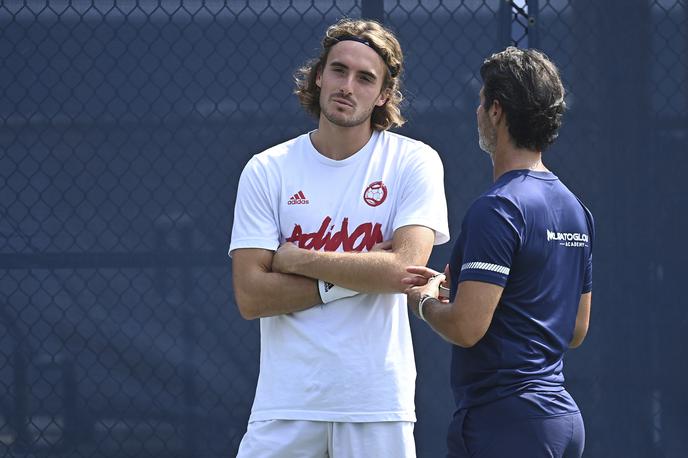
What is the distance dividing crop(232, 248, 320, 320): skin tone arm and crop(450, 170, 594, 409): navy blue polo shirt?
18.1 inches

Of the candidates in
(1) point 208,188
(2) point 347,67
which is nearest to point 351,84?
(2) point 347,67

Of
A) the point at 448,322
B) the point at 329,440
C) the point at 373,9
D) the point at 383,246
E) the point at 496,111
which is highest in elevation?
Answer: the point at 373,9

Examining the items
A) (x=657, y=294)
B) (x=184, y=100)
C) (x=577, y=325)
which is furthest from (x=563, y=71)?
(x=577, y=325)

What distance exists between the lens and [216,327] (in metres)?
3.82

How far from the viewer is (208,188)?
3.87 m

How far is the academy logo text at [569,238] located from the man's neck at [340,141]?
2.28 ft

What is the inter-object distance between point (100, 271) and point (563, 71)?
6.54 ft

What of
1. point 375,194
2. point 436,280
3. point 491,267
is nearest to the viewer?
point 491,267

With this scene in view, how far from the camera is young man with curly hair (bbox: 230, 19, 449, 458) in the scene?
2.37 m

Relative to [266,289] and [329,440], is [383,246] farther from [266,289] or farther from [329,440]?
[329,440]

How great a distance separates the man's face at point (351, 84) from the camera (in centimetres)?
254

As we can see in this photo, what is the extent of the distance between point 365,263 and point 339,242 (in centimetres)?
12

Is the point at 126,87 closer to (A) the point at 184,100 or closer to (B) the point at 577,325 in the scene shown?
(A) the point at 184,100

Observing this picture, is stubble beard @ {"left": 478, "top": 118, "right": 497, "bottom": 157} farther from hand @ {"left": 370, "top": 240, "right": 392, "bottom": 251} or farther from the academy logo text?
hand @ {"left": 370, "top": 240, "right": 392, "bottom": 251}
